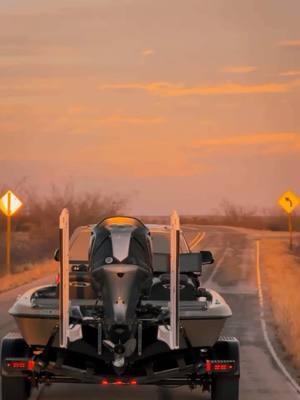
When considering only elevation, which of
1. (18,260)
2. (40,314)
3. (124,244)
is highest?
(124,244)

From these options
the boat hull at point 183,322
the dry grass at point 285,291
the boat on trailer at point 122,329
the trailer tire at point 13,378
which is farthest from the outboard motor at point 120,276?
the dry grass at point 285,291

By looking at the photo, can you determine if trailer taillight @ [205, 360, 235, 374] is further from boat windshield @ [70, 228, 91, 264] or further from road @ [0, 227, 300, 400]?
boat windshield @ [70, 228, 91, 264]

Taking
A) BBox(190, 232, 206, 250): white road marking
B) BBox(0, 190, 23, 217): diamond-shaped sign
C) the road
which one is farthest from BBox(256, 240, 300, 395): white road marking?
BBox(190, 232, 206, 250): white road marking

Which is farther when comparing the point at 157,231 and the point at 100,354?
the point at 157,231

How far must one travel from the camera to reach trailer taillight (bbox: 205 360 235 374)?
10055 mm

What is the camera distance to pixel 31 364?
1009 centimetres

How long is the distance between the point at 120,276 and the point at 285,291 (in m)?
22.2

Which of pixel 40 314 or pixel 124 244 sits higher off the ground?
pixel 124 244

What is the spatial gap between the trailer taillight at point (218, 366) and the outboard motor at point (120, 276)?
766 millimetres

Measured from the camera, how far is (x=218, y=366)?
10094mm

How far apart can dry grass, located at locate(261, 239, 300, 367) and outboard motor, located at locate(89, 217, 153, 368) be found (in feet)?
19.4

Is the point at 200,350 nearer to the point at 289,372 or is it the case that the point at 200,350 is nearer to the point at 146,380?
the point at 146,380

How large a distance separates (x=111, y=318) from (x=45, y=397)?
8.08ft

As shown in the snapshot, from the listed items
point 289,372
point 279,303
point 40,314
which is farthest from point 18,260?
point 40,314
